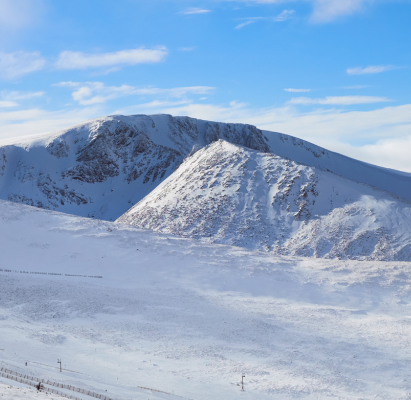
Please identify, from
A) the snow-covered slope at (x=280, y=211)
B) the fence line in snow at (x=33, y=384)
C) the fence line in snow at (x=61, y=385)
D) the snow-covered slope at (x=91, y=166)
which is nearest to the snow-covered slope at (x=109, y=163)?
the snow-covered slope at (x=91, y=166)

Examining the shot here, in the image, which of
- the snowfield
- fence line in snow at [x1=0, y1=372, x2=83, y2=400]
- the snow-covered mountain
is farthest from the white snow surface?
the snow-covered mountain

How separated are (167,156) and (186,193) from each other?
1777 inches

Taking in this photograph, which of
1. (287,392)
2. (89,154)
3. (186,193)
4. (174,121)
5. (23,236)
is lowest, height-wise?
(287,392)

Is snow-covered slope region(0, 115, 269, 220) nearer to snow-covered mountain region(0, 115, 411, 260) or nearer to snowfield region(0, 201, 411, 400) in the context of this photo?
snow-covered mountain region(0, 115, 411, 260)

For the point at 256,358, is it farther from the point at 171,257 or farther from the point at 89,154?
the point at 89,154

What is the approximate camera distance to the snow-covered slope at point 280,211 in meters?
45.5

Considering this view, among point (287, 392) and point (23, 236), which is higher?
point (23, 236)

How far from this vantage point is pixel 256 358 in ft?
57.2

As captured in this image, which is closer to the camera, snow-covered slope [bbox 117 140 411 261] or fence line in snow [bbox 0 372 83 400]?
fence line in snow [bbox 0 372 83 400]

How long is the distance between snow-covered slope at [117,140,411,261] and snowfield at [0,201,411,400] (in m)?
10.5

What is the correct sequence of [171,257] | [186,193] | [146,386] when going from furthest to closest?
1. [186,193]
2. [171,257]
3. [146,386]

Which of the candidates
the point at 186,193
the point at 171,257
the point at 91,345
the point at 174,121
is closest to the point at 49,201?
the point at 186,193

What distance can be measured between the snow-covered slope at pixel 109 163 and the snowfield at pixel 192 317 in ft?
156

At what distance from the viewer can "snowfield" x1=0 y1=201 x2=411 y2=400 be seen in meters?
15.1
